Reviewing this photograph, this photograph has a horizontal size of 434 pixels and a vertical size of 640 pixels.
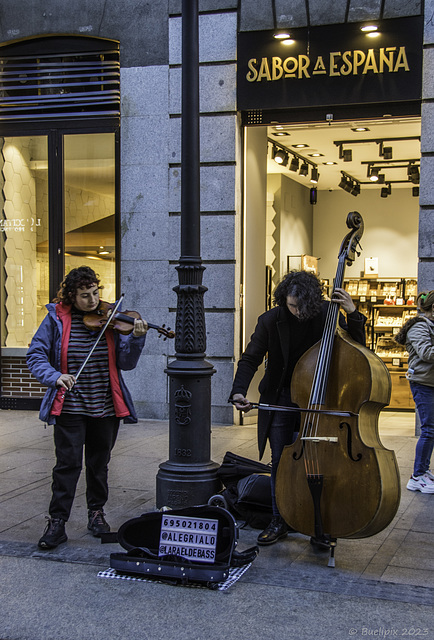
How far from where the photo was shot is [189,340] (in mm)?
5738

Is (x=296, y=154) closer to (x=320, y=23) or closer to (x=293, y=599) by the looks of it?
(x=320, y=23)

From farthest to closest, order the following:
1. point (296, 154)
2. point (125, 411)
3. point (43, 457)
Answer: point (296, 154) < point (43, 457) < point (125, 411)

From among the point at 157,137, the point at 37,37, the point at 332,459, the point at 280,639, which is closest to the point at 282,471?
the point at 332,459

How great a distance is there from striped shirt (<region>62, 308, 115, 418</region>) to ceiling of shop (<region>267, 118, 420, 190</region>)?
5.33 metres

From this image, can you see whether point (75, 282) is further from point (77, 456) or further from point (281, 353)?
point (281, 353)

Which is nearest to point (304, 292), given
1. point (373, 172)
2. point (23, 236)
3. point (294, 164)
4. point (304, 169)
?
point (23, 236)

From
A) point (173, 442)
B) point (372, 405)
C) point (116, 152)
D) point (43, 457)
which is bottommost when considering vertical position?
point (43, 457)

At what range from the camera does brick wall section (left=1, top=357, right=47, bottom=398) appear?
10.7 meters

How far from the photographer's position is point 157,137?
32.1ft

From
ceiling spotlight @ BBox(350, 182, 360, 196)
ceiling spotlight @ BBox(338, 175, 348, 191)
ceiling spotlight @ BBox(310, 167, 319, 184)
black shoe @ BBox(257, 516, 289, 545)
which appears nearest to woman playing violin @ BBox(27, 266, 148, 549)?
black shoe @ BBox(257, 516, 289, 545)

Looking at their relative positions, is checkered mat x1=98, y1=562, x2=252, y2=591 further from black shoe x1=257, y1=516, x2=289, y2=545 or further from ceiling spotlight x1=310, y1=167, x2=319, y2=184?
ceiling spotlight x1=310, y1=167, x2=319, y2=184

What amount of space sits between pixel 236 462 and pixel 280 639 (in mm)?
2184

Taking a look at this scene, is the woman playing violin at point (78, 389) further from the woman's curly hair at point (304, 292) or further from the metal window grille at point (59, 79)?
the metal window grille at point (59, 79)

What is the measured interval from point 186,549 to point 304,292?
1.76m
